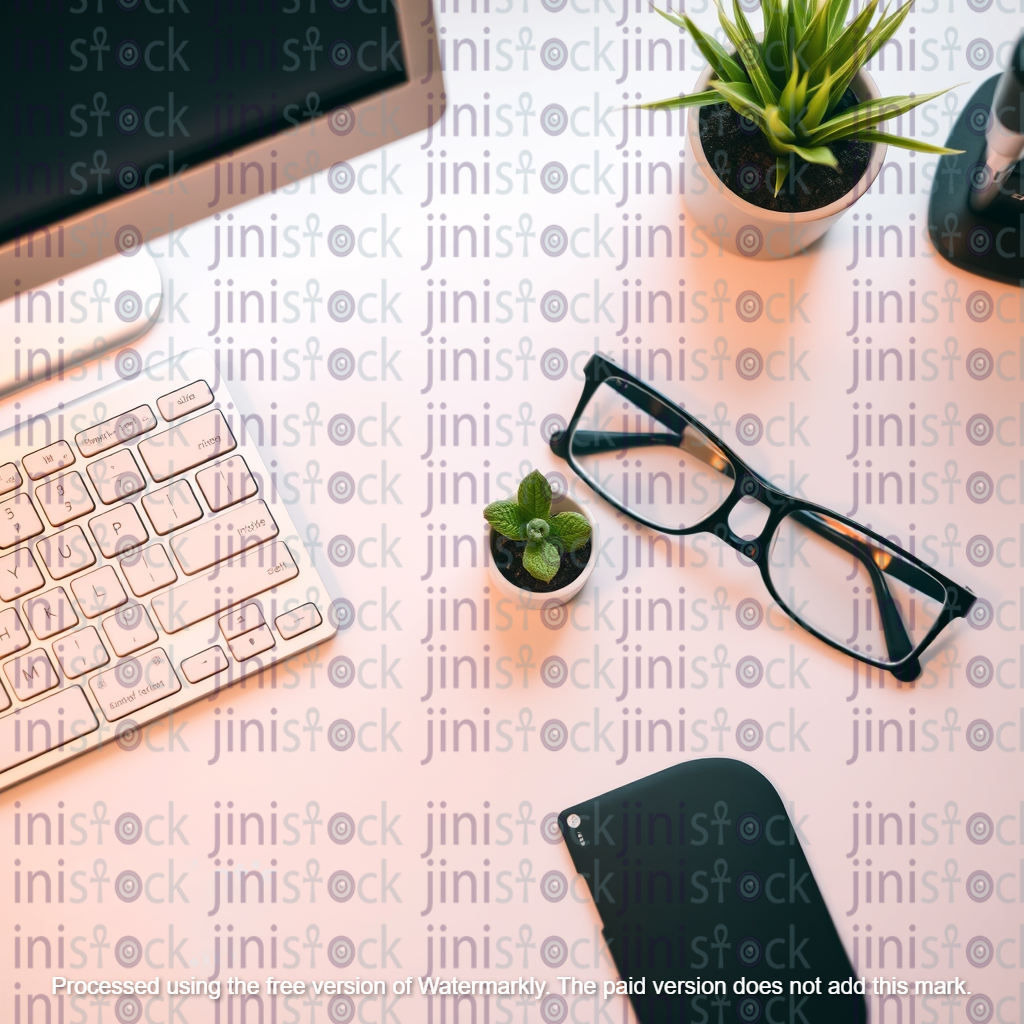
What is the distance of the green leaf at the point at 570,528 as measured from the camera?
0.60 m

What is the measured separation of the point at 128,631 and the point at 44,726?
9cm

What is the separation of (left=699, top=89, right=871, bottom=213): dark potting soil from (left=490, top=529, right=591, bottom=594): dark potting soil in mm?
282

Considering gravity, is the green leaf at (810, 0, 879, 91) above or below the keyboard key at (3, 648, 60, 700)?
above

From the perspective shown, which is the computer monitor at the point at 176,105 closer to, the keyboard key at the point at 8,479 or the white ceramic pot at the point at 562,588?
the keyboard key at the point at 8,479

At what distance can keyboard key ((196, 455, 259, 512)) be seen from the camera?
64 centimetres

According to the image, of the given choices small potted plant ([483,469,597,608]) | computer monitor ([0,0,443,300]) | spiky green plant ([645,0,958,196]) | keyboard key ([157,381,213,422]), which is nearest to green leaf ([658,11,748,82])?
spiky green plant ([645,0,958,196])

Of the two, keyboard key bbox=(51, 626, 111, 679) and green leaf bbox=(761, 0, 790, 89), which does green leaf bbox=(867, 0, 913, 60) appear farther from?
keyboard key bbox=(51, 626, 111, 679)

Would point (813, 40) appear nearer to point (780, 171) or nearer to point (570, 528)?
point (780, 171)

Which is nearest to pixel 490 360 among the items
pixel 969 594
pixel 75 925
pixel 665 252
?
pixel 665 252

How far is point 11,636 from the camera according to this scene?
0.63 metres

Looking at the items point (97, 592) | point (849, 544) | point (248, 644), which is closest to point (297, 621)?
point (248, 644)

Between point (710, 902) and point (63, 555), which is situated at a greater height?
point (63, 555)

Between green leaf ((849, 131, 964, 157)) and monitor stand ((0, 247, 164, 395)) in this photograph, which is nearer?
green leaf ((849, 131, 964, 157))

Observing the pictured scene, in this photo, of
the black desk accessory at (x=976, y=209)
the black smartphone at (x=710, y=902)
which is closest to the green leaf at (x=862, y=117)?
the black desk accessory at (x=976, y=209)
